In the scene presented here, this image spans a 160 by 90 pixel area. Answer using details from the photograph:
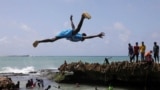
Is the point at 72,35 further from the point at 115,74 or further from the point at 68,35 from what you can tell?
the point at 115,74

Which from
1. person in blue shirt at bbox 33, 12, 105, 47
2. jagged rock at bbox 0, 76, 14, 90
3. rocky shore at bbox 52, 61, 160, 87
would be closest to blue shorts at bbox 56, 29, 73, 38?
person in blue shirt at bbox 33, 12, 105, 47

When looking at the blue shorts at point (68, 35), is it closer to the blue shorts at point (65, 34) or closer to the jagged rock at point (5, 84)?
the blue shorts at point (65, 34)

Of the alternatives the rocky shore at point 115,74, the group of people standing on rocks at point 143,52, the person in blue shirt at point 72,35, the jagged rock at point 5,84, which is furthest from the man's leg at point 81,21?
the jagged rock at point 5,84

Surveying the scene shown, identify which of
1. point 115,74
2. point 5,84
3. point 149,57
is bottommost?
point 5,84

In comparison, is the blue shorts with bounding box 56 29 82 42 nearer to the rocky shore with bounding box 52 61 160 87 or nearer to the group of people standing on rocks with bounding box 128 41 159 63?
the group of people standing on rocks with bounding box 128 41 159 63

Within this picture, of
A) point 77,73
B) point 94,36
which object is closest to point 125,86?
point 77,73

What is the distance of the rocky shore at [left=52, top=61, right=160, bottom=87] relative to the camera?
96.0 ft

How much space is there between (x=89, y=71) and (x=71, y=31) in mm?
25423

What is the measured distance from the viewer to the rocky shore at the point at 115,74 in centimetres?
2927

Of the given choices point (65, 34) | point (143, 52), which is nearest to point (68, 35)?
point (65, 34)

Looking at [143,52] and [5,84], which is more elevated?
[143,52]

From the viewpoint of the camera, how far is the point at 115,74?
3294 cm

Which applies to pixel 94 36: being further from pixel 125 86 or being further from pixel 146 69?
pixel 125 86

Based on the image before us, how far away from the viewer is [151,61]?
1093 inches
